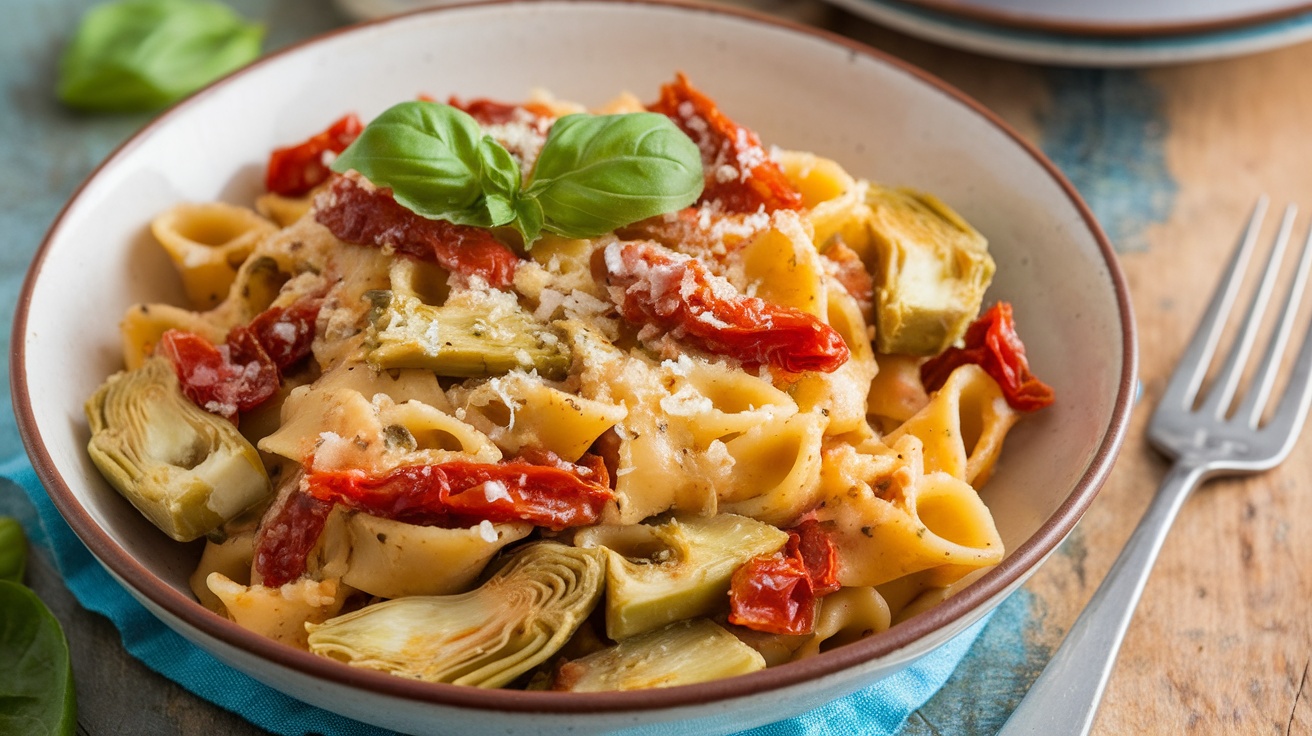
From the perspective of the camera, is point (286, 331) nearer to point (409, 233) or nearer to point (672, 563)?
point (409, 233)

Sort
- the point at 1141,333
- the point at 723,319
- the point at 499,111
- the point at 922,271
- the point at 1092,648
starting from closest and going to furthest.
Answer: the point at 723,319
the point at 1092,648
the point at 922,271
the point at 499,111
the point at 1141,333

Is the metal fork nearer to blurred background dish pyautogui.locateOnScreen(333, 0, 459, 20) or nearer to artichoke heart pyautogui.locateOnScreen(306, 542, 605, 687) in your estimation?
artichoke heart pyautogui.locateOnScreen(306, 542, 605, 687)

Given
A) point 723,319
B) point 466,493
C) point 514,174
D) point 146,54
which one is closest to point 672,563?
point 466,493

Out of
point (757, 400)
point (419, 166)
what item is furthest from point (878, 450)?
point (419, 166)

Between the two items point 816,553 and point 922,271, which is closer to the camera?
point 816,553

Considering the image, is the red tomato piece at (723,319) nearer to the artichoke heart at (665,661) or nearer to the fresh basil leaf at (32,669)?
the artichoke heart at (665,661)

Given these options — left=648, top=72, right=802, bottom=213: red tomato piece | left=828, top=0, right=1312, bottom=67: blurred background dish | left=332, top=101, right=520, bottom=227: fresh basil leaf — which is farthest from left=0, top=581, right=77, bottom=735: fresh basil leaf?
left=828, top=0, right=1312, bottom=67: blurred background dish
